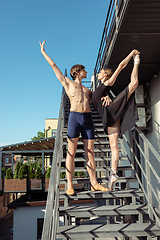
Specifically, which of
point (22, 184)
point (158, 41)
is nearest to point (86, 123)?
point (158, 41)

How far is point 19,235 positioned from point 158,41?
365 inches

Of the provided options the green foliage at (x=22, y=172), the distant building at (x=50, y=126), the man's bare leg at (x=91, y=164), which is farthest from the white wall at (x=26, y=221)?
the distant building at (x=50, y=126)

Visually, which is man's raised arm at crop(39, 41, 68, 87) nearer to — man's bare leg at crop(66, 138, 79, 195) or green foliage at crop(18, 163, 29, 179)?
man's bare leg at crop(66, 138, 79, 195)

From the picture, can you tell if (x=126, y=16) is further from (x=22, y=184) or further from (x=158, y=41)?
(x=22, y=184)

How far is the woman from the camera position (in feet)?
10.4

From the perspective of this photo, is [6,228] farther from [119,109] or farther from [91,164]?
[119,109]

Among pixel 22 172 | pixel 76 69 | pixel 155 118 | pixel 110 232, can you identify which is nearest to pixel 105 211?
pixel 110 232

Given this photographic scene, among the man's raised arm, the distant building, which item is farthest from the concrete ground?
the distant building

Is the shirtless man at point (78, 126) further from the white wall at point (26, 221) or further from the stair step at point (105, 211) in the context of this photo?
the white wall at point (26, 221)

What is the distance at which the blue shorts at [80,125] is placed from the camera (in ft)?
10.6

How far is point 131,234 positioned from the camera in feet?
8.61

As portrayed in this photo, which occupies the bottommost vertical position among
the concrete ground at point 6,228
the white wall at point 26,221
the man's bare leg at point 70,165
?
the concrete ground at point 6,228

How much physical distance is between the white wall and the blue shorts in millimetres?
7693

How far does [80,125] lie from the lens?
3264 millimetres
